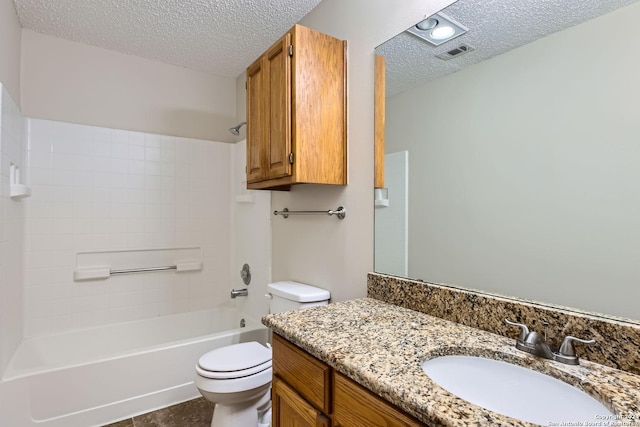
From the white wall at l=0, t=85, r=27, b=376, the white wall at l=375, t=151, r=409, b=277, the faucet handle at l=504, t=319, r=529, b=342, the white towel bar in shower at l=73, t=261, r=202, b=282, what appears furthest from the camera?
the white towel bar in shower at l=73, t=261, r=202, b=282

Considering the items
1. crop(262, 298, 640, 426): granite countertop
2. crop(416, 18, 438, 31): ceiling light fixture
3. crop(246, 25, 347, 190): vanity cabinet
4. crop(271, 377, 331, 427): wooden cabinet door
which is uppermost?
crop(416, 18, 438, 31): ceiling light fixture

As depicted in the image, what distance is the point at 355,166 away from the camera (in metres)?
1.64

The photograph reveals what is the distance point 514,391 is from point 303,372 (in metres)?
0.59

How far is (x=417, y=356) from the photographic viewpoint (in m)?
0.86

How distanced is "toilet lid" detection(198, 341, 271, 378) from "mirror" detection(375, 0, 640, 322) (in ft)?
2.72

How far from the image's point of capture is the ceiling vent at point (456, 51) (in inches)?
48.0

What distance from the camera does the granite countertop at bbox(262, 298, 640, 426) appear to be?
24.9 inches

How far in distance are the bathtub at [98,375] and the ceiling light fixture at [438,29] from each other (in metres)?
2.13

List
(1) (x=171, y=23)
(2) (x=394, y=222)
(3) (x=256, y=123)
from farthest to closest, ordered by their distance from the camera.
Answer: (1) (x=171, y=23) < (3) (x=256, y=123) < (2) (x=394, y=222)

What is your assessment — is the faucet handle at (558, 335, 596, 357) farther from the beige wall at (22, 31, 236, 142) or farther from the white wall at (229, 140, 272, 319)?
the beige wall at (22, 31, 236, 142)

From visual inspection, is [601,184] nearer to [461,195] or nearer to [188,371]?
[461,195]

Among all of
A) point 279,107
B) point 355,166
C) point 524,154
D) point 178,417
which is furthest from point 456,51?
point 178,417

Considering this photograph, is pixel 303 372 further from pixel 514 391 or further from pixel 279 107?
pixel 279 107

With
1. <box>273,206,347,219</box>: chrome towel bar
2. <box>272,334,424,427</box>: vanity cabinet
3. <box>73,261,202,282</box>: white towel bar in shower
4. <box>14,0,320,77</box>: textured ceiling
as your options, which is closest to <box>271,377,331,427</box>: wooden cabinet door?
<box>272,334,424,427</box>: vanity cabinet
